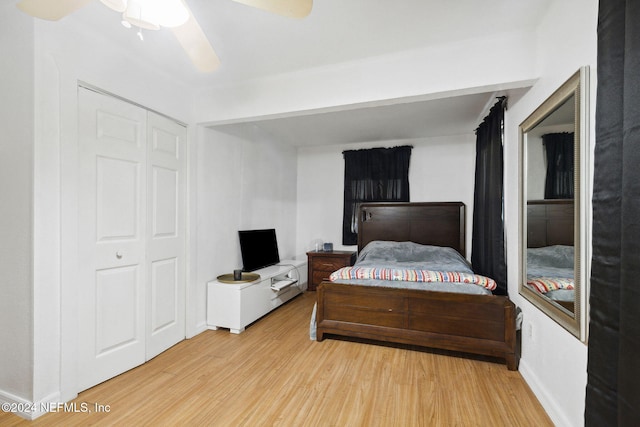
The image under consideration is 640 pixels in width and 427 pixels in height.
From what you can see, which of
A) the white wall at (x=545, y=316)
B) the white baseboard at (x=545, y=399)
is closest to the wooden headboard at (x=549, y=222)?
the white wall at (x=545, y=316)

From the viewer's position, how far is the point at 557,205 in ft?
5.28

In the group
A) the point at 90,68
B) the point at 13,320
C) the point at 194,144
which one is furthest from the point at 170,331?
the point at 90,68

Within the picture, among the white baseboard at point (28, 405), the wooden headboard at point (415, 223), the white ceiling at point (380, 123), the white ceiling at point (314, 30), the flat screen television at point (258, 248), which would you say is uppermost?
the white ceiling at point (314, 30)

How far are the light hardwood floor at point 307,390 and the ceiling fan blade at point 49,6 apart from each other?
6.77 ft

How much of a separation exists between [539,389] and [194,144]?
3272 millimetres

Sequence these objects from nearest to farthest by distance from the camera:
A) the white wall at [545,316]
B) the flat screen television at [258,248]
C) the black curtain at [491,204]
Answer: the white wall at [545,316] → the black curtain at [491,204] → the flat screen television at [258,248]

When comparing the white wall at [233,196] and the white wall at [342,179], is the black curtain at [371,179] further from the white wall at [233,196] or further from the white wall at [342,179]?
the white wall at [233,196]

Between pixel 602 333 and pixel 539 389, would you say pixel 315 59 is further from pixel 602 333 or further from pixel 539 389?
pixel 539 389

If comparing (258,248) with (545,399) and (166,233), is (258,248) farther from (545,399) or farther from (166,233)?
(545,399)

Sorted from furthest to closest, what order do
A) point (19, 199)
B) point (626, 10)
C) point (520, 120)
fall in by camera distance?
1. point (520, 120)
2. point (19, 199)
3. point (626, 10)

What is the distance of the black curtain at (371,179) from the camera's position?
4312 mm

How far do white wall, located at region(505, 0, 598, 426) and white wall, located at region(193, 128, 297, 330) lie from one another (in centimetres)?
274

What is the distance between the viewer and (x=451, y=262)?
326cm

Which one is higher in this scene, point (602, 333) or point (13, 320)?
point (602, 333)
